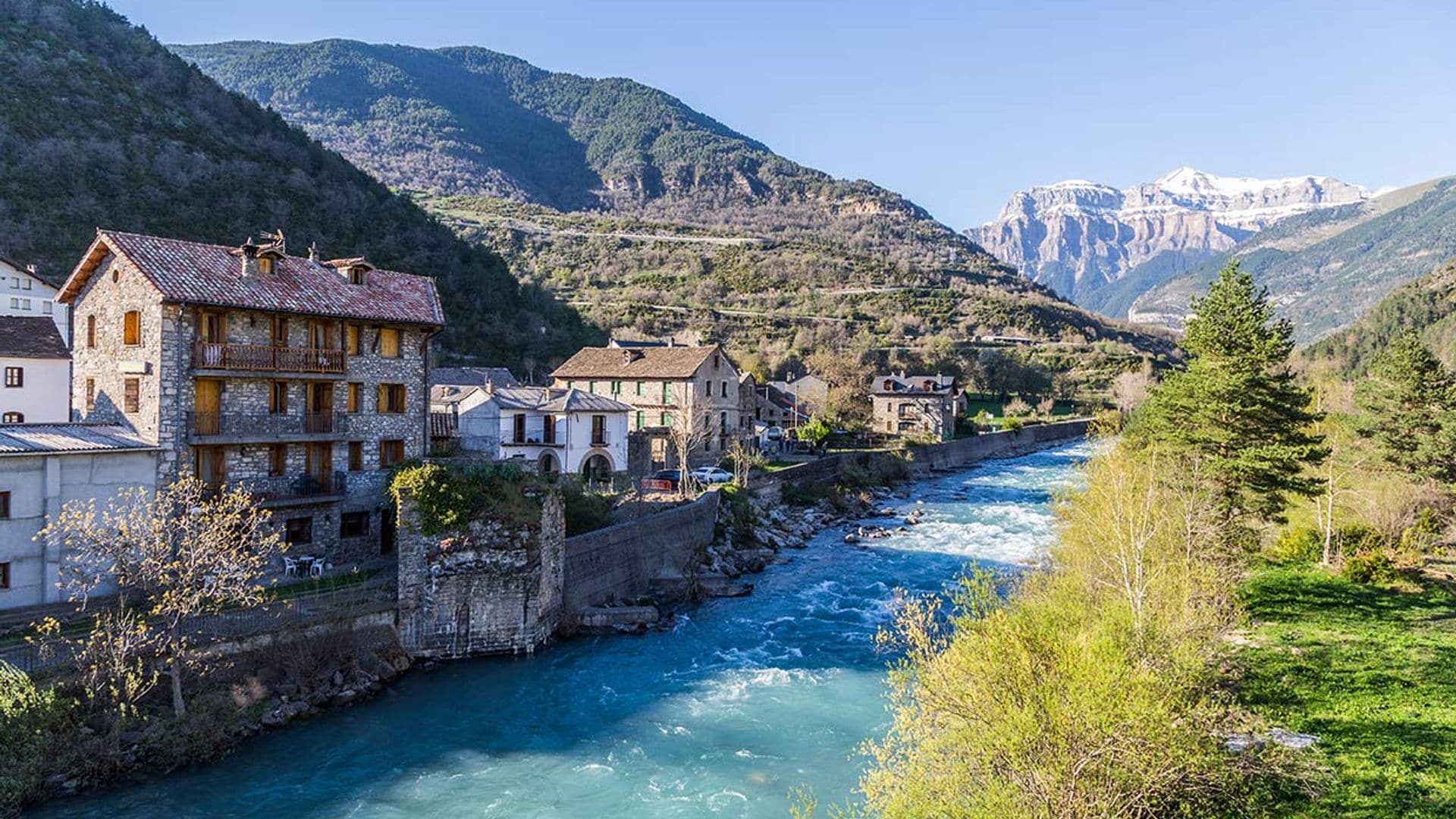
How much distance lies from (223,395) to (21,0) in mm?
75341

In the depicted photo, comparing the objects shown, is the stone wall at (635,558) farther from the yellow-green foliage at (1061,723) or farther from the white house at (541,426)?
the yellow-green foliage at (1061,723)

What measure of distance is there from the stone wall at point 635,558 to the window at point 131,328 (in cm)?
1492

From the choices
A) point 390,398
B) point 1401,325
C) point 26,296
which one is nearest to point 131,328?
point 390,398

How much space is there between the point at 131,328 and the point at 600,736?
19.2 metres

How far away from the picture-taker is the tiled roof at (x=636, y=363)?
180 ft

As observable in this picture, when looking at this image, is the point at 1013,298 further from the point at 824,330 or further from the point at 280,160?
the point at 280,160

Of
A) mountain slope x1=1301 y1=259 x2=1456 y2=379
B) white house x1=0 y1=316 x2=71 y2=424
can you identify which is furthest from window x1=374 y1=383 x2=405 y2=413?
mountain slope x1=1301 y1=259 x2=1456 y2=379

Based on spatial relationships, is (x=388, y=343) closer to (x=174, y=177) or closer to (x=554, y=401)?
(x=554, y=401)

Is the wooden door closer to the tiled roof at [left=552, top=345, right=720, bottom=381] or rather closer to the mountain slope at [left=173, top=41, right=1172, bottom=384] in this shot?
the tiled roof at [left=552, top=345, right=720, bottom=381]

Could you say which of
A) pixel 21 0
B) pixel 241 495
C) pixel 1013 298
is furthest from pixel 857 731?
pixel 1013 298

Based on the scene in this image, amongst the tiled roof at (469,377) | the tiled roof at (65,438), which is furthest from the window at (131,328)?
the tiled roof at (469,377)

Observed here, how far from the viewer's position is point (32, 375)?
105 ft

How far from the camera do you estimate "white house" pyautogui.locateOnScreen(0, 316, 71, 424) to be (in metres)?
31.5

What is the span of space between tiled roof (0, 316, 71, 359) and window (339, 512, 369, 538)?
13.2 metres
